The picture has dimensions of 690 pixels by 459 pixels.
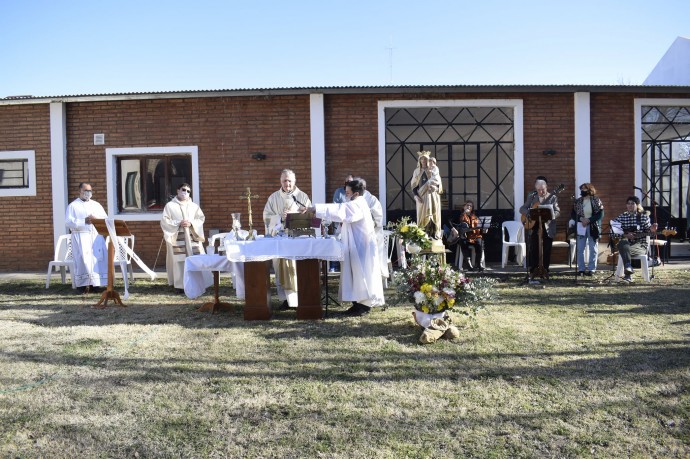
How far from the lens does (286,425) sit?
413cm

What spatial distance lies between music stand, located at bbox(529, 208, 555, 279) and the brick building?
233 centimetres

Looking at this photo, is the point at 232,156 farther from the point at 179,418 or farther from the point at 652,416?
the point at 652,416

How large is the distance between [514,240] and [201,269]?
7026mm

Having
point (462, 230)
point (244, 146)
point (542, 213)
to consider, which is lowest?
point (462, 230)

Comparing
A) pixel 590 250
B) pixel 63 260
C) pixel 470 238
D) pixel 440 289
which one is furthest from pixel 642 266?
pixel 63 260

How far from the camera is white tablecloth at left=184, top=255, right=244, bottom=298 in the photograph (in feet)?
25.9

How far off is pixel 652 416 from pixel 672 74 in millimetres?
22016

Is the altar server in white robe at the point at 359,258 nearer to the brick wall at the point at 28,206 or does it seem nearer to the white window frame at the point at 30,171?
the brick wall at the point at 28,206

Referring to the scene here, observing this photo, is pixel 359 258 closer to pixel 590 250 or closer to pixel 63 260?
pixel 590 250

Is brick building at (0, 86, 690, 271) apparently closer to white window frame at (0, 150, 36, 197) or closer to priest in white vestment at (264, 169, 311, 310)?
white window frame at (0, 150, 36, 197)

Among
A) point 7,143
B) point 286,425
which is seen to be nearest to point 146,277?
point 7,143

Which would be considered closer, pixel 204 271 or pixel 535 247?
pixel 204 271

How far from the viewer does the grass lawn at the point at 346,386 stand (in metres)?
3.85

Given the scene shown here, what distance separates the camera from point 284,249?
24.5 ft
